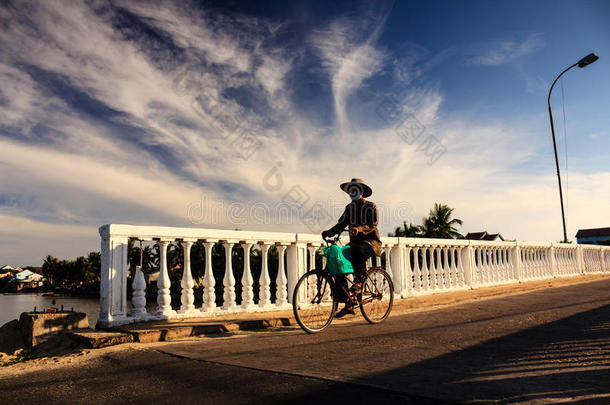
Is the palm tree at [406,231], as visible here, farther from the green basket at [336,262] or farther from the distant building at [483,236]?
the green basket at [336,262]

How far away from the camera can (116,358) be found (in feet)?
12.1

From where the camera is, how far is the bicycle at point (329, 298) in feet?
16.9

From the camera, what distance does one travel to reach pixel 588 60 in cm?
1797

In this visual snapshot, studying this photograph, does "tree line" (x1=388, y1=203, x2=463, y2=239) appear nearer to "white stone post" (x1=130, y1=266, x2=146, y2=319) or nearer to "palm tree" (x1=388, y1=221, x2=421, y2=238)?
"palm tree" (x1=388, y1=221, x2=421, y2=238)

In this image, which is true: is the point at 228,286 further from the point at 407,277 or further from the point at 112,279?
the point at 407,277

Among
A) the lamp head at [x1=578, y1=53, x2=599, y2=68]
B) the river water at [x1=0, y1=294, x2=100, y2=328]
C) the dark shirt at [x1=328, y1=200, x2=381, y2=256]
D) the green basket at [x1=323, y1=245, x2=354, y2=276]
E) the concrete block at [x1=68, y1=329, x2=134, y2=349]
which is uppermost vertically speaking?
the lamp head at [x1=578, y1=53, x2=599, y2=68]

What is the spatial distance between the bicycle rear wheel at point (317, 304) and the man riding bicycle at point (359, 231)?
16cm

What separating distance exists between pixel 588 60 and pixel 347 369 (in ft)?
→ 67.0

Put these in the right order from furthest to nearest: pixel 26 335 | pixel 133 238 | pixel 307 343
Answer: pixel 133 238, pixel 26 335, pixel 307 343

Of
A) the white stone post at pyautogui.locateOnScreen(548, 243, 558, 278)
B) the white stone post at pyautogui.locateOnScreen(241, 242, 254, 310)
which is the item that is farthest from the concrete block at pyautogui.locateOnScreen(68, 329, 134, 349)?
the white stone post at pyautogui.locateOnScreen(548, 243, 558, 278)

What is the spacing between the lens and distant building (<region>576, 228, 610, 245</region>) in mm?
83375

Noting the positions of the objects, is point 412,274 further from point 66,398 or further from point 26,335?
point 66,398

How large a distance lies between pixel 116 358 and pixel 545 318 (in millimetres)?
5421

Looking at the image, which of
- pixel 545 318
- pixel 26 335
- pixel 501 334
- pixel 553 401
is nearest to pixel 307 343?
pixel 501 334
